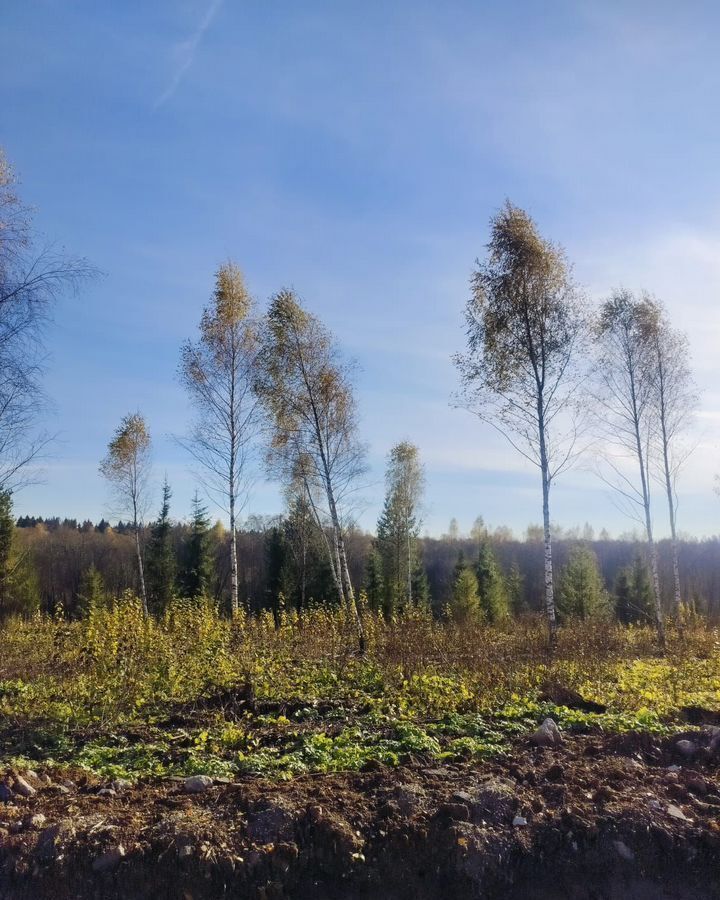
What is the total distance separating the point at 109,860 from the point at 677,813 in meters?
3.30

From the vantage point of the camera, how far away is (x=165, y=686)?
7.66 metres

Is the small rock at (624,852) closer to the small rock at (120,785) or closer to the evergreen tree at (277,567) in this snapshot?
the small rock at (120,785)

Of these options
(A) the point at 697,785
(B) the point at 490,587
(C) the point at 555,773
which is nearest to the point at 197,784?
(C) the point at 555,773

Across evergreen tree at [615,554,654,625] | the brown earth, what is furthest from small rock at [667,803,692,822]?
evergreen tree at [615,554,654,625]

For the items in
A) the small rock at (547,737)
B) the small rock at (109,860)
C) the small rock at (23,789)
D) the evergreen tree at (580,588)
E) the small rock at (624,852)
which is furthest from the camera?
the evergreen tree at (580,588)

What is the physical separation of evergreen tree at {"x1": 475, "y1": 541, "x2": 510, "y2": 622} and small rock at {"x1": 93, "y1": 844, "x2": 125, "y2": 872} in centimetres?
2547

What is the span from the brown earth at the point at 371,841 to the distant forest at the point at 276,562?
41.0ft

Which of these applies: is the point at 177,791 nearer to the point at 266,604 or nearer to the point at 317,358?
the point at 317,358

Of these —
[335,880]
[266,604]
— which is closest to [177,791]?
[335,880]

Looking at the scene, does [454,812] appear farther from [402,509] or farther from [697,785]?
[402,509]

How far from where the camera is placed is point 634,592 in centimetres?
2814

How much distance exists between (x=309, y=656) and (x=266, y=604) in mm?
25369

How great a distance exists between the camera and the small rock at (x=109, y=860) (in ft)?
11.7

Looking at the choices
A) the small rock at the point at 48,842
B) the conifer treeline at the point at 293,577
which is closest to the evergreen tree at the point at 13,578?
the conifer treeline at the point at 293,577
